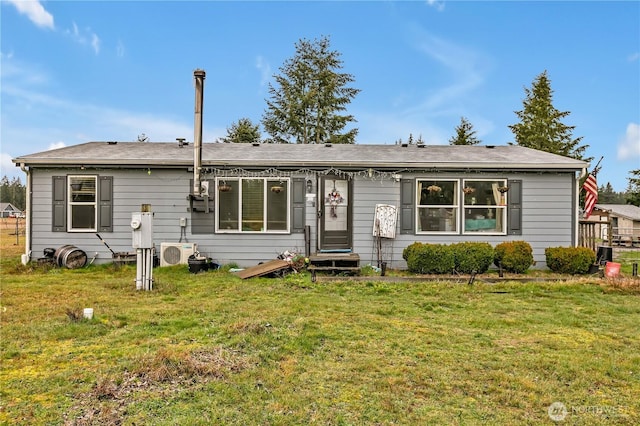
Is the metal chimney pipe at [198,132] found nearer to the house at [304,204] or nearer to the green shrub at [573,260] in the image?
the house at [304,204]

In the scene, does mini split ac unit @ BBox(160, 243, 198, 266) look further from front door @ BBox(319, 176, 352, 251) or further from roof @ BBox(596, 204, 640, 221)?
roof @ BBox(596, 204, 640, 221)

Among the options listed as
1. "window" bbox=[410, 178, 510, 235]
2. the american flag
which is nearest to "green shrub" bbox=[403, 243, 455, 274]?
"window" bbox=[410, 178, 510, 235]

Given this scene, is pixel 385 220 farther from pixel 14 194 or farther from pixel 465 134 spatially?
pixel 14 194

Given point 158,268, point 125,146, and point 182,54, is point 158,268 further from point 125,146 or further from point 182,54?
point 182,54

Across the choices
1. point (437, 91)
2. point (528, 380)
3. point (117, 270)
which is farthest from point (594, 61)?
point (117, 270)

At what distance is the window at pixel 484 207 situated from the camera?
29.6 feet

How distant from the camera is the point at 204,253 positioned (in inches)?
349

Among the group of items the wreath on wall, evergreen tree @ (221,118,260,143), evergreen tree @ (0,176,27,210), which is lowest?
the wreath on wall

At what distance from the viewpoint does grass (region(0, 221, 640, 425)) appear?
247 centimetres

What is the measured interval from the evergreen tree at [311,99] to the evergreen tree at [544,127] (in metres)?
12.0

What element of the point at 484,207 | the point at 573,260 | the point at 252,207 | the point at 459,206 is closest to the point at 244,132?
the point at 252,207

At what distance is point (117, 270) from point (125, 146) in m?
3.87

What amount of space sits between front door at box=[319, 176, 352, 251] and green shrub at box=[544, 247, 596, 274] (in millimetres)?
4473

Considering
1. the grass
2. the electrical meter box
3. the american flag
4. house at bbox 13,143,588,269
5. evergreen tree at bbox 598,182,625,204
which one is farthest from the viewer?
evergreen tree at bbox 598,182,625,204
